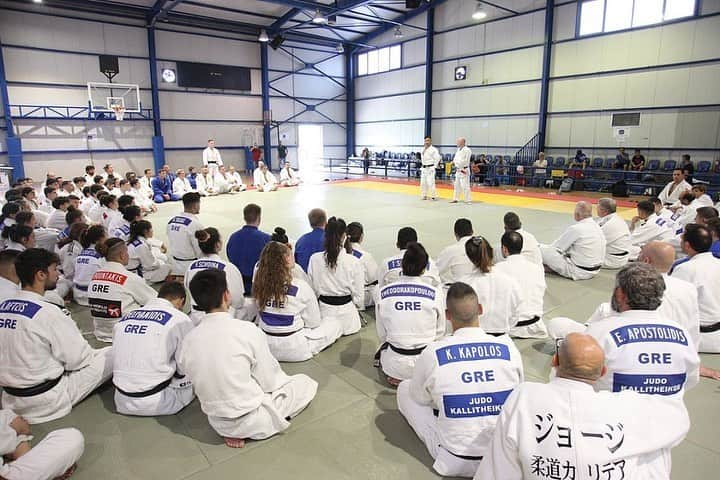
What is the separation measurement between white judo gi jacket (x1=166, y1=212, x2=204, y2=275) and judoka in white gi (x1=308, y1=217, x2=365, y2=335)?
252 centimetres

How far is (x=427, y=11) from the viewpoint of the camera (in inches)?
846

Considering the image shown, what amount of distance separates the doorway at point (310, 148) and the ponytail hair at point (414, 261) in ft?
74.9

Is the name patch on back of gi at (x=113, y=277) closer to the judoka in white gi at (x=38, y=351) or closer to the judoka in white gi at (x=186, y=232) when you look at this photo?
the judoka in white gi at (x=38, y=351)

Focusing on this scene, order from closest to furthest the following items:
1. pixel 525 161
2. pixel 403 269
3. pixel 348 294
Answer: pixel 403 269, pixel 348 294, pixel 525 161

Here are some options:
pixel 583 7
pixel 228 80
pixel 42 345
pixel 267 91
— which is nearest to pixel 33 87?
pixel 228 80

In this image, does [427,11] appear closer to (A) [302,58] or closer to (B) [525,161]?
(A) [302,58]

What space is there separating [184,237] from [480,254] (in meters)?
4.36

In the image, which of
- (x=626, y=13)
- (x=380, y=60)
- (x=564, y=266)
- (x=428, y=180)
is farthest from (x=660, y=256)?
(x=380, y=60)

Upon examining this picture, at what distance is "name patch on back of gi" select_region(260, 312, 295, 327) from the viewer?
396 centimetres

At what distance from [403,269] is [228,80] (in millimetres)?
21224

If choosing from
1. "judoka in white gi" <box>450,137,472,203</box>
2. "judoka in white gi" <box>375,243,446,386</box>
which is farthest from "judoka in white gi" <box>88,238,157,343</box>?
"judoka in white gi" <box>450,137,472,203</box>

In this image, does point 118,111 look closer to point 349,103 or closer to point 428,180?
point 428,180

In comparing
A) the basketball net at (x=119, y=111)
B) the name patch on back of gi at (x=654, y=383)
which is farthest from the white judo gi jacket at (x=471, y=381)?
the basketball net at (x=119, y=111)

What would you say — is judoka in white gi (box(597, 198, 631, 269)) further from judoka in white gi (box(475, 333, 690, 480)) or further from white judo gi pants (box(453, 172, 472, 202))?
white judo gi pants (box(453, 172, 472, 202))
